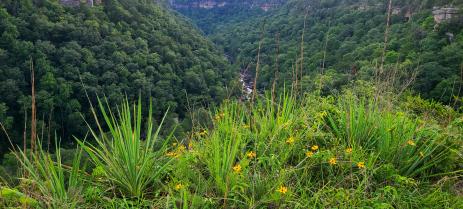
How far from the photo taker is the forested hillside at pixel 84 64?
19812 millimetres

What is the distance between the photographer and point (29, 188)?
180 centimetres

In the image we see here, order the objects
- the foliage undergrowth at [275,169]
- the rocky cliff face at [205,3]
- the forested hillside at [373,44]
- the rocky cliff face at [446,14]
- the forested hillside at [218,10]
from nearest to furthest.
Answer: the foliage undergrowth at [275,169] < the forested hillside at [373,44] < the rocky cliff face at [446,14] < the forested hillside at [218,10] < the rocky cliff face at [205,3]

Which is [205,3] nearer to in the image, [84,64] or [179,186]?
[84,64]

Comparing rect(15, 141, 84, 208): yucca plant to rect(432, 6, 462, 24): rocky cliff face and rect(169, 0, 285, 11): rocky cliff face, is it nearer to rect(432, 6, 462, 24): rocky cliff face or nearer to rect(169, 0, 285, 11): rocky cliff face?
rect(432, 6, 462, 24): rocky cliff face

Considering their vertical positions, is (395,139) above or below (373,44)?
above

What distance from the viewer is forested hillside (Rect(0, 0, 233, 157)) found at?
19812mm

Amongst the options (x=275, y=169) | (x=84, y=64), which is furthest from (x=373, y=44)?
(x=275, y=169)

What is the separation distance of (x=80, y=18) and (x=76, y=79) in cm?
793

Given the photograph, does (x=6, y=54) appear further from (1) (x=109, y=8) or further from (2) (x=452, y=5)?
(2) (x=452, y=5)

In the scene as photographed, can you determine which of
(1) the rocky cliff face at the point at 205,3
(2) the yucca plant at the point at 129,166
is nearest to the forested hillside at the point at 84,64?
(2) the yucca plant at the point at 129,166

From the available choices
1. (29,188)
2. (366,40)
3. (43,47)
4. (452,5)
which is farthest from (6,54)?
(452,5)

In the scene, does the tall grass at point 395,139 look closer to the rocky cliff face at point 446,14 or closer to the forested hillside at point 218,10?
the rocky cliff face at point 446,14

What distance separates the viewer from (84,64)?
76.7 ft

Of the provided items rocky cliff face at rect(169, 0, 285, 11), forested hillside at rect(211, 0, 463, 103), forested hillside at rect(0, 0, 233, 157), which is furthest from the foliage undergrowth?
rocky cliff face at rect(169, 0, 285, 11)
